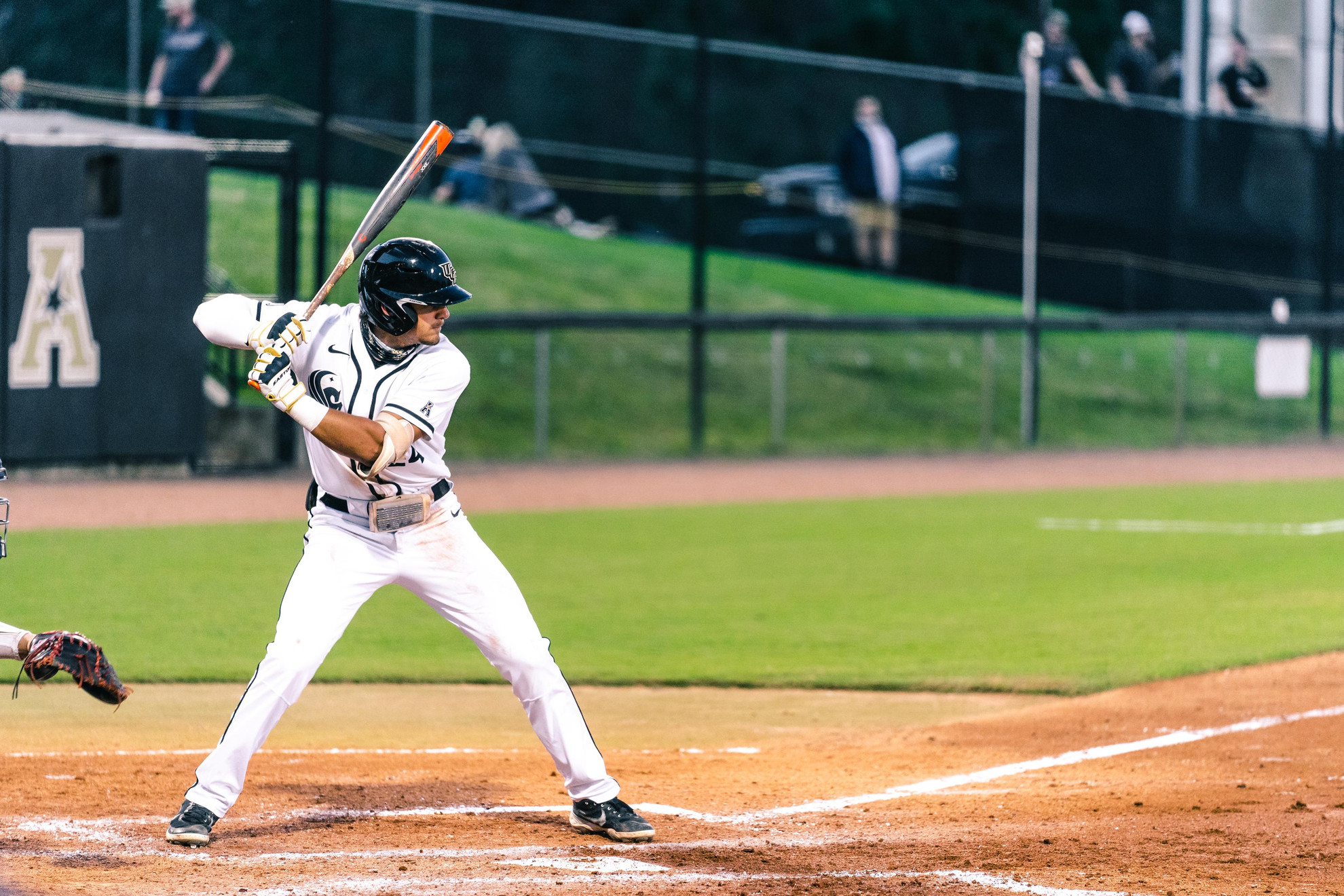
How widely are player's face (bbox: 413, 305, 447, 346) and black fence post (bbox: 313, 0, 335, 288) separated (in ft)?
37.2

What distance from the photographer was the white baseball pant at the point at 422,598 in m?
5.32

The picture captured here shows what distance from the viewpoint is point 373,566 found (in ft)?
18.0

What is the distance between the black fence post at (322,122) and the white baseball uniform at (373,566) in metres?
11.3

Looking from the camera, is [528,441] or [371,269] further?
[528,441]

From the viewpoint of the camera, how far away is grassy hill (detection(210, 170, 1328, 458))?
1984 cm

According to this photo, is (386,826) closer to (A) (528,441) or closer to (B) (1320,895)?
(B) (1320,895)

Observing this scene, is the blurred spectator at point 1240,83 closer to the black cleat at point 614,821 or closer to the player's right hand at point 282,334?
the black cleat at point 614,821

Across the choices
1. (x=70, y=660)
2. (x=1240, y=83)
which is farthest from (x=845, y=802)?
(x=1240, y=83)

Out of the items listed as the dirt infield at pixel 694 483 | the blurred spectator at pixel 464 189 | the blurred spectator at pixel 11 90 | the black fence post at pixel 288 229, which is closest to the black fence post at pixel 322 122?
the black fence post at pixel 288 229

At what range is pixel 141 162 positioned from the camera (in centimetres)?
1505

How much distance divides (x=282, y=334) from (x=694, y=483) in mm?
11843

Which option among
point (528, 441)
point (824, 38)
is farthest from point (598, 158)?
point (824, 38)

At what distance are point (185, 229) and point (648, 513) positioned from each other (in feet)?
15.4

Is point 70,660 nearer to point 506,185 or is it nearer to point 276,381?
point 276,381
